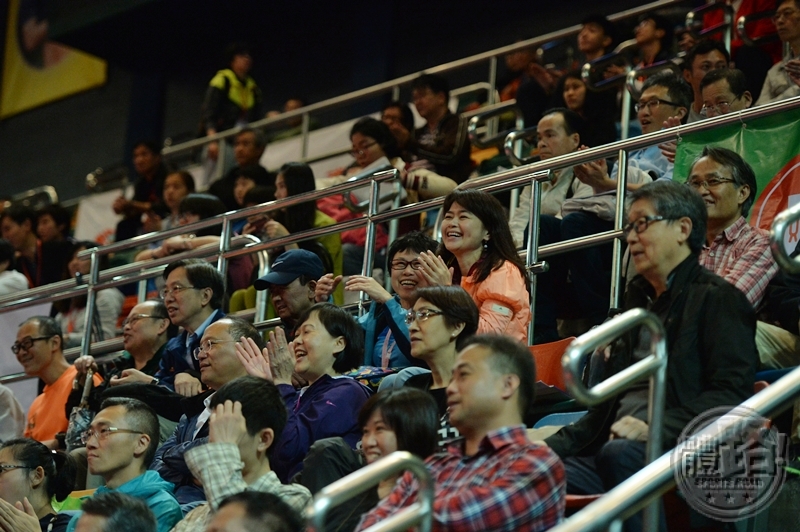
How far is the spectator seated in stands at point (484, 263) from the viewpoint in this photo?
15.5 ft

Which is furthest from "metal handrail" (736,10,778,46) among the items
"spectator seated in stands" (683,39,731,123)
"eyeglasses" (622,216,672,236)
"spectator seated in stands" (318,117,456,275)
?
"eyeglasses" (622,216,672,236)

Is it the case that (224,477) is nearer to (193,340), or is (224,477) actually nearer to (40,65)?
(193,340)

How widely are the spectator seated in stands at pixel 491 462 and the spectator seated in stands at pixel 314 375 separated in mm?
945

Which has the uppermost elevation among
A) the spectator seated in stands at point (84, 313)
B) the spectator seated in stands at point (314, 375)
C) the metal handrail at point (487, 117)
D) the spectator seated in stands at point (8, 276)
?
the metal handrail at point (487, 117)

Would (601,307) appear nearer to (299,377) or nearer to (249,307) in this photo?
(299,377)

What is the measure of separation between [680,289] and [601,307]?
1901 millimetres

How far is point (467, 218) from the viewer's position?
494 centimetres

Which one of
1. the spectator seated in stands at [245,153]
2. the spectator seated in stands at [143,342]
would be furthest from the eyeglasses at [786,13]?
the spectator seated in stands at [245,153]

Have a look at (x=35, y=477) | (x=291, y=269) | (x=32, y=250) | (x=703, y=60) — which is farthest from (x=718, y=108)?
(x=32, y=250)

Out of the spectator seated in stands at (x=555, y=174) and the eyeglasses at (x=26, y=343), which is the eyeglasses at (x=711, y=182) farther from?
the eyeglasses at (x=26, y=343)

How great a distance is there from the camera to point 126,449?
4.66 m

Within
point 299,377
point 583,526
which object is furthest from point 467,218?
point 583,526

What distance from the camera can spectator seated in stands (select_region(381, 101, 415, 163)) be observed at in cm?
803

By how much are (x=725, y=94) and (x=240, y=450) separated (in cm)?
321
